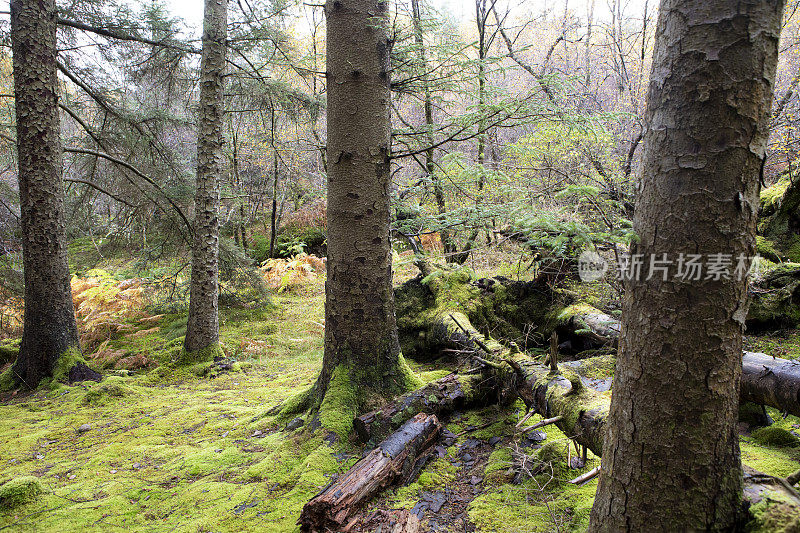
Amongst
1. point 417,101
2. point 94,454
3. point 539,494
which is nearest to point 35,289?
point 94,454

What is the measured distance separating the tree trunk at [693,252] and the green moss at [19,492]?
374cm

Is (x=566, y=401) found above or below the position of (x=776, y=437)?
above

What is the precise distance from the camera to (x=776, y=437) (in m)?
3.10

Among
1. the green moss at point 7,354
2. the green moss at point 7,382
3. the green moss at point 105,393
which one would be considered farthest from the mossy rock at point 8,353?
the green moss at point 105,393

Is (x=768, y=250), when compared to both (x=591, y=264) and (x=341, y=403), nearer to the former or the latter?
(x=591, y=264)

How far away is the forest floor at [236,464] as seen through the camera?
100 inches

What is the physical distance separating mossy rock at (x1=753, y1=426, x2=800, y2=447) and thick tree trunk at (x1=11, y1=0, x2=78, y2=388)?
806 cm

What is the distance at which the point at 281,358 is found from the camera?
734 centimetres

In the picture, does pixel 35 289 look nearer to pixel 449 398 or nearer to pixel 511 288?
pixel 449 398

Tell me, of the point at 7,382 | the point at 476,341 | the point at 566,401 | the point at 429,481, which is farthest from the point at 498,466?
the point at 7,382

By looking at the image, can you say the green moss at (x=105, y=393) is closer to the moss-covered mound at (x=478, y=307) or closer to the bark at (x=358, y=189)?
the bark at (x=358, y=189)

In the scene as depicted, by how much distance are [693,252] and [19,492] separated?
13.9 ft

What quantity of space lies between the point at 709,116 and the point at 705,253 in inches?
17.8

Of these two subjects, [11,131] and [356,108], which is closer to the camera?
[356,108]
